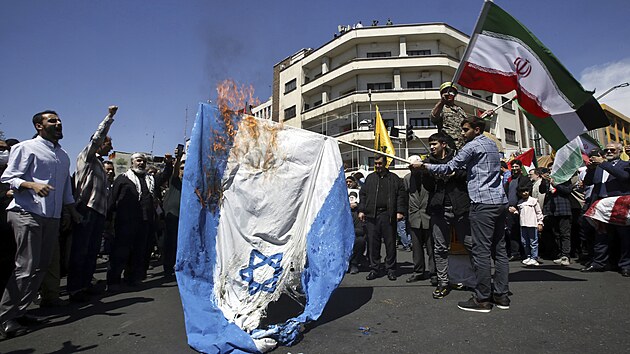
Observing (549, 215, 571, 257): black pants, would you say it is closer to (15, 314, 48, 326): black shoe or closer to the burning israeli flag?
the burning israeli flag

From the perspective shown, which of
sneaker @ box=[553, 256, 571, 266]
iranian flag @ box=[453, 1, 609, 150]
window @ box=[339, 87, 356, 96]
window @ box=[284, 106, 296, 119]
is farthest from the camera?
window @ box=[284, 106, 296, 119]

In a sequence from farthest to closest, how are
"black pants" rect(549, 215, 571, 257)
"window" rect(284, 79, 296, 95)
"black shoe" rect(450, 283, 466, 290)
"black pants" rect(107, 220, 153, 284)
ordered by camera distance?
1. "window" rect(284, 79, 296, 95)
2. "black pants" rect(549, 215, 571, 257)
3. "black pants" rect(107, 220, 153, 284)
4. "black shoe" rect(450, 283, 466, 290)

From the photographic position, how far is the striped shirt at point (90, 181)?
4.72 metres

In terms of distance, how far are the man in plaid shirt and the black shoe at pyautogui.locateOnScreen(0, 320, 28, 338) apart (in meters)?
1.20

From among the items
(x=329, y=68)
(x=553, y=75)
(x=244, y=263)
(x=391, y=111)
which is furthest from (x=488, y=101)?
(x=244, y=263)

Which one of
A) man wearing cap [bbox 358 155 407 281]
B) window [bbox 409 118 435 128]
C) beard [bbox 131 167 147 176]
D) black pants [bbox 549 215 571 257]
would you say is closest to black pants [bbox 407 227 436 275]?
man wearing cap [bbox 358 155 407 281]

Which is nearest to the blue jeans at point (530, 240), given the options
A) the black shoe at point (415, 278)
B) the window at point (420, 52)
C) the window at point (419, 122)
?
the black shoe at point (415, 278)

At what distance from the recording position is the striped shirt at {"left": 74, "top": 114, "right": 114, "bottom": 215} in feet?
15.5

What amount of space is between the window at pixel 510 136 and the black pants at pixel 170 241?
3499 cm

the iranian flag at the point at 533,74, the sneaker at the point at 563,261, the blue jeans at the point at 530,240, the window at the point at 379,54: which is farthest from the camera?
the window at the point at 379,54

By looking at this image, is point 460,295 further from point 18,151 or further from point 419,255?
point 18,151

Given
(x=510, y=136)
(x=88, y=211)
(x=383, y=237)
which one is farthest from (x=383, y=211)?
(x=510, y=136)

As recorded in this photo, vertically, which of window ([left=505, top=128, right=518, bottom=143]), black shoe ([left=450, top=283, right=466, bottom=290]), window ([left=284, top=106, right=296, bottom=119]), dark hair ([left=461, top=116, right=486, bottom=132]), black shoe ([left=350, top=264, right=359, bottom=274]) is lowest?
black shoe ([left=350, top=264, right=359, bottom=274])

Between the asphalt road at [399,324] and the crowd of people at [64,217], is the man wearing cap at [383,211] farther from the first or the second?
the crowd of people at [64,217]
